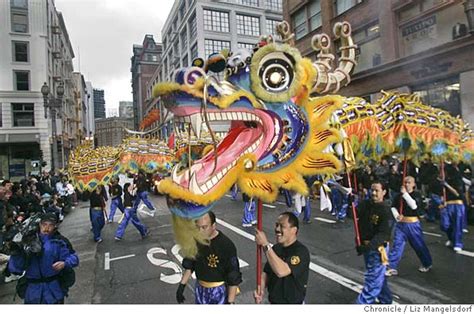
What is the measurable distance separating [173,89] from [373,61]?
1.82 metres

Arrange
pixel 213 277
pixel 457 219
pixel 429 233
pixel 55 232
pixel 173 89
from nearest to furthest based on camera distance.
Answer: pixel 173 89
pixel 213 277
pixel 55 232
pixel 457 219
pixel 429 233

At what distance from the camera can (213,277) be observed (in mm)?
1826

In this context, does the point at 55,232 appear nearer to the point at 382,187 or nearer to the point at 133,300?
the point at 133,300

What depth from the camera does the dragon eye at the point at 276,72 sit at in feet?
4.51

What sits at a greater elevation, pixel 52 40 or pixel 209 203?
pixel 52 40

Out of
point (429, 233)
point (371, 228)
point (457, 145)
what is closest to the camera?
point (371, 228)

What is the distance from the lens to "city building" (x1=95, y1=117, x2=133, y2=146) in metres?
2.66

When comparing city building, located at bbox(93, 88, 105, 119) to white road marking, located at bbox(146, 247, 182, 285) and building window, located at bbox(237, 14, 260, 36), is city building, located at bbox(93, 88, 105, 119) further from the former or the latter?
white road marking, located at bbox(146, 247, 182, 285)

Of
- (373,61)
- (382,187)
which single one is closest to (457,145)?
(382,187)

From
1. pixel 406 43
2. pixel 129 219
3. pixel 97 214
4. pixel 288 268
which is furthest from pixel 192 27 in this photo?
pixel 97 214

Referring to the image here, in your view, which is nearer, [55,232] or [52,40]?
[55,232]

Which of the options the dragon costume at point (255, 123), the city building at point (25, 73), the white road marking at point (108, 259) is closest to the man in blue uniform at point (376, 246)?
the dragon costume at point (255, 123)

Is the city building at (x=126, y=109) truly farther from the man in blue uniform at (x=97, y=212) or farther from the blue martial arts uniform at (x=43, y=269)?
the man in blue uniform at (x=97, y=212)

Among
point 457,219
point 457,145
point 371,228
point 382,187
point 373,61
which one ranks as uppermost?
point 373,61
